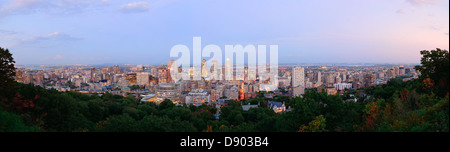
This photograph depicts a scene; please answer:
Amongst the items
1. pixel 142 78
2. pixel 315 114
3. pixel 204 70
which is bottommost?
pixel 142 78

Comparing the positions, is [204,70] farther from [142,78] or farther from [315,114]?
[315,114]

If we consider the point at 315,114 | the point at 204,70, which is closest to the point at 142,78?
the point at 204,70

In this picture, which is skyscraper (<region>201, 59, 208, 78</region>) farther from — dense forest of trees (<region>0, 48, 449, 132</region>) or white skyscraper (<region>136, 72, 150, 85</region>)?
dense forest of trees (<region>0, 48, 449, 132</region>)

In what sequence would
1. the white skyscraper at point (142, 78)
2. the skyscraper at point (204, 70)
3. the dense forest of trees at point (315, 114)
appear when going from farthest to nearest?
the skyscraper at point (204, 70) → the white skyscraper at point (142, 78) → the dense forest of trees at point (315, 114)

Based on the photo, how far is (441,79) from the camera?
4422mm

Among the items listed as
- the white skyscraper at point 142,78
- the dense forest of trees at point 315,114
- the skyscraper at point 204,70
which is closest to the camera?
the dense forest of trees at point 315,114

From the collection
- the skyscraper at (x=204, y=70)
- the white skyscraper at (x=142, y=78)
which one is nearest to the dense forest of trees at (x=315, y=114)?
the white skyscraper at (x=142, y=78)

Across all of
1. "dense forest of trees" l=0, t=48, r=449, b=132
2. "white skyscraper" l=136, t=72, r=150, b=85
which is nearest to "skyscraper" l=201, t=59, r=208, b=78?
"white skyscraper" l=136, t=72, r=150, b=85

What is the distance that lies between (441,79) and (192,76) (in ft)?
147

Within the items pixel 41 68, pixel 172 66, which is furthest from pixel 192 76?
pixel 41 68

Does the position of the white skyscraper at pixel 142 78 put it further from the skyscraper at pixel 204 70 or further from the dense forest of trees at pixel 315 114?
the dense forest of trees at pixel 315 114

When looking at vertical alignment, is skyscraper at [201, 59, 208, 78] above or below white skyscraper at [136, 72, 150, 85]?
above

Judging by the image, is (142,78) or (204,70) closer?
(142,78)
